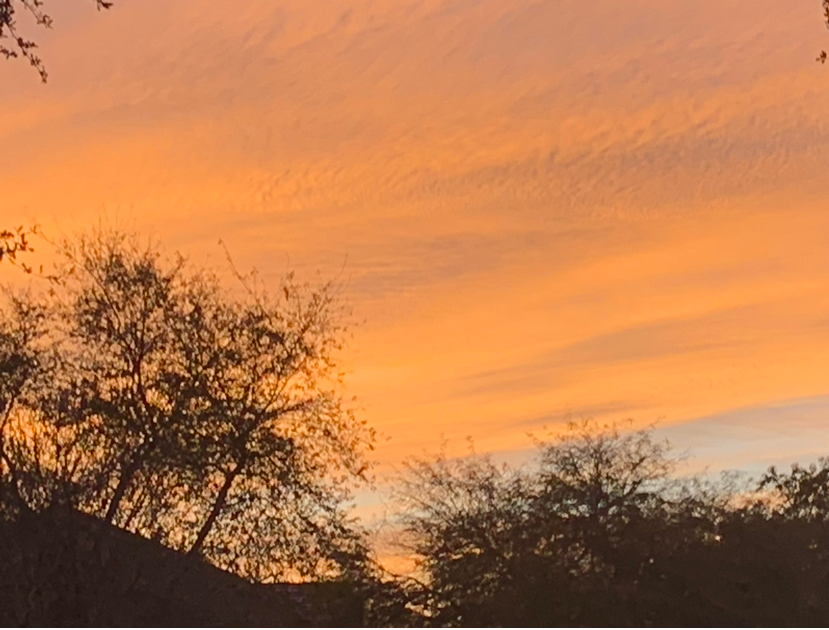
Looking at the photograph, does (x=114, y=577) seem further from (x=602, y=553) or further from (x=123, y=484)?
(x=602, y=553)

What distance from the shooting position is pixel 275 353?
28.6 meters

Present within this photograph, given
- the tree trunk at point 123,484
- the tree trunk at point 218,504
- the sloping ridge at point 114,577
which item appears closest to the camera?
the sloping ridge at point 114,577

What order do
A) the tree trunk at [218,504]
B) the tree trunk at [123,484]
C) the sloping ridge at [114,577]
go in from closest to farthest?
1. the sloping ridge at [114,577]
2. the tree trunk at [123,484]
3. the tree trunk at [218,504]

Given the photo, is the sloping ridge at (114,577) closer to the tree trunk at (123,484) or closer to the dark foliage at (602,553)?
the tree trunk at (123,484)

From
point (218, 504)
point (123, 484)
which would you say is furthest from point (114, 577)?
point (218, 504)

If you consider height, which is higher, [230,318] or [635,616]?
[230,318]

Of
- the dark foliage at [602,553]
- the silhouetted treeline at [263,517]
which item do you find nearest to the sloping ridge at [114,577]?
the silhouetted treeline at [263,517]

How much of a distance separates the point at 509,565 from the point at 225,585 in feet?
37.2

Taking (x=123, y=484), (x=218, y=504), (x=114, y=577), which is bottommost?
(x=114, y=577)

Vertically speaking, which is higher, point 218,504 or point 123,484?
point 218,504

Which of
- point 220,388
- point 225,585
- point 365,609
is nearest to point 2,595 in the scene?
point 225,585

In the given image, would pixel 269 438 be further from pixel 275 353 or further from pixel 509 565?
pixel 509 565

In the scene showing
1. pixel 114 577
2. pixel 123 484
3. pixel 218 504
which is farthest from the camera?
pixel 218 504

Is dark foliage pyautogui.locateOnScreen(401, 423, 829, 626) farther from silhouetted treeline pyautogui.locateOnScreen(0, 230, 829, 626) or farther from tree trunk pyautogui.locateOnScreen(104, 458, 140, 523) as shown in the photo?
tree trunk pyautogui.locateOnScreen(104, 458, 140, 523)
